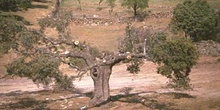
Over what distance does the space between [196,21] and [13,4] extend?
3045cm

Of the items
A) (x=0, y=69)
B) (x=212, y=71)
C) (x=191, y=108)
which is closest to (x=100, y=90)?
(x=191, y=108)

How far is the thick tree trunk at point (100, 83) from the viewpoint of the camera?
2805 centimetres

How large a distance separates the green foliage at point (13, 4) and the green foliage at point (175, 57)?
1764 inches

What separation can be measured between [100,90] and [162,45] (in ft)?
17.7

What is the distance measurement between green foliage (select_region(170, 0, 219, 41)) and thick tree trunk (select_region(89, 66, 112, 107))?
31.1 m

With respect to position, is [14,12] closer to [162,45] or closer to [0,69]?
[0,69]

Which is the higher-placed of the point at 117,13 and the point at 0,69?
the point at 117,13

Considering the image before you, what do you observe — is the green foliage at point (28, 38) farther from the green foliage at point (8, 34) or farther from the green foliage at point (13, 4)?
the green foliage at point (13, 4)

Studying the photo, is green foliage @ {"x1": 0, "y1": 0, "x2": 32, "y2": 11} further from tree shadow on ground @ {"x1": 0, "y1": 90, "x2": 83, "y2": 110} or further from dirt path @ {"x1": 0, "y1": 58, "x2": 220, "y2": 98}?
tree shadow on ground @ {"x1": 0, "y1": 90, "x2": 83, "y2": 110}

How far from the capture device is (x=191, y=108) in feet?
88.2

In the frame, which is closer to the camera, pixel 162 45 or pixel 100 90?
pixel 162 45

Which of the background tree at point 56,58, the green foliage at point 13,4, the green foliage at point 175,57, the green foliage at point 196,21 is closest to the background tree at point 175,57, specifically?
the green foliage at point 175,57

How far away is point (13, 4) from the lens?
6881 centimetres

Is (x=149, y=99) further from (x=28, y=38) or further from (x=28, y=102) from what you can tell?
(x=28, y=102)
